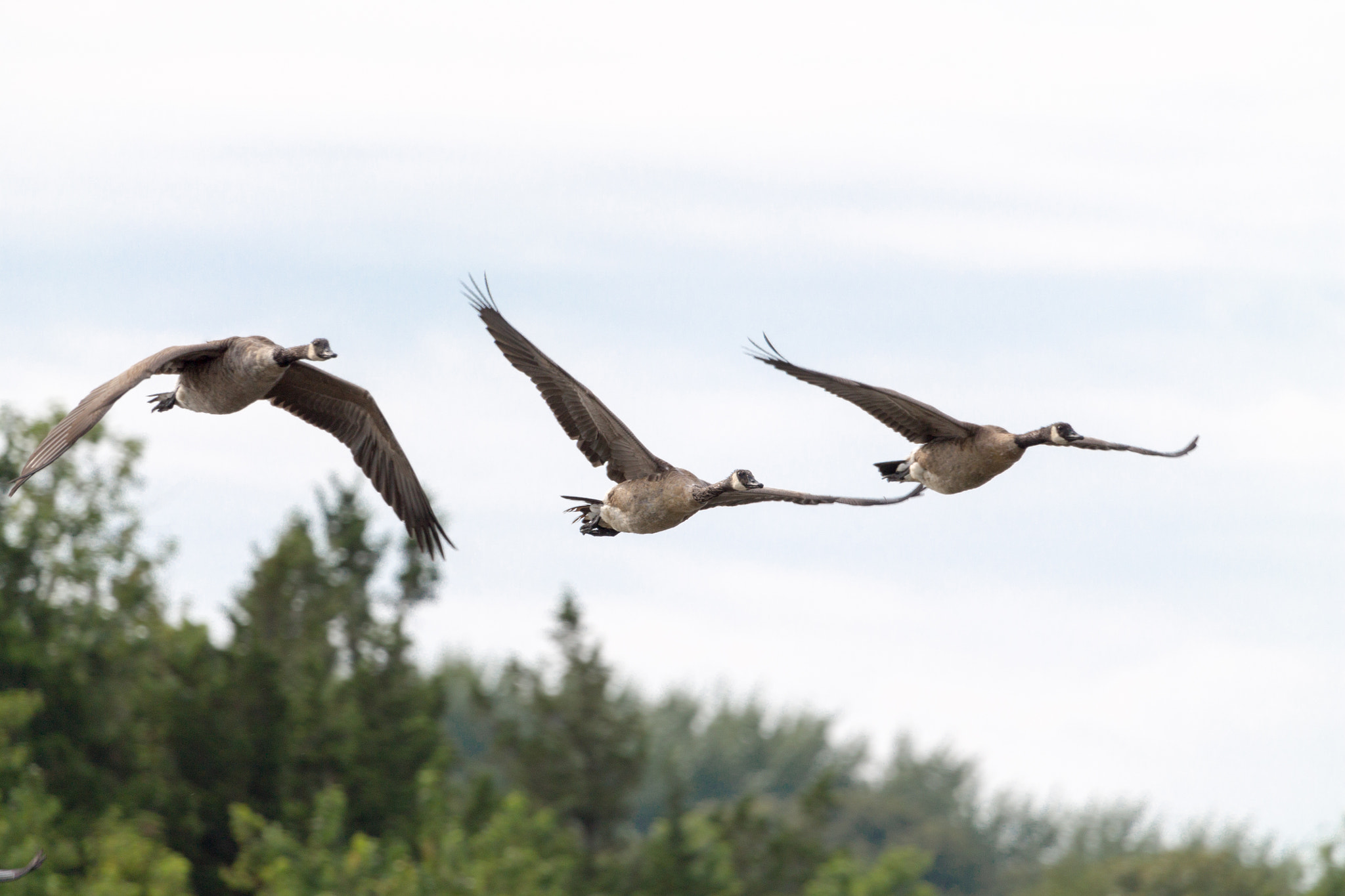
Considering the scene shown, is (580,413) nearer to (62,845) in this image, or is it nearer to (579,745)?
(62,845)

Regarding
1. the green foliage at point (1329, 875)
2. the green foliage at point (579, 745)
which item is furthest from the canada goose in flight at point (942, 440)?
the green foliage at point (1329, 875)

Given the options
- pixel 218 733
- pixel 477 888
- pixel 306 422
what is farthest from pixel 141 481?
pixel 306 422

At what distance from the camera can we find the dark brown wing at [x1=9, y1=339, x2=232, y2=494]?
10.8m

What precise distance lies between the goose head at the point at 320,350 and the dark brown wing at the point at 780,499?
2761 millimetres

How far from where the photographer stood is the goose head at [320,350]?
39.4 feet

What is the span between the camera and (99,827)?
38.7 metres

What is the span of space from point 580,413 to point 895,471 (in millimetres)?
2459

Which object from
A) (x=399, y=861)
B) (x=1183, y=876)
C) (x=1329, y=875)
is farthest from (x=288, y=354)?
(x=1183, y=876)

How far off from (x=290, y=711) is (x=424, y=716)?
481 centimetres

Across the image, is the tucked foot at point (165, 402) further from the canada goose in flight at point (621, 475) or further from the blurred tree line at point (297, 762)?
the blurred tree line at point (297, 762)

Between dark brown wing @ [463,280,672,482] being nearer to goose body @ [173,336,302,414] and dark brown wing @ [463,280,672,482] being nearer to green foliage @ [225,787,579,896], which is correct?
goose body @ [173,336,302,414]

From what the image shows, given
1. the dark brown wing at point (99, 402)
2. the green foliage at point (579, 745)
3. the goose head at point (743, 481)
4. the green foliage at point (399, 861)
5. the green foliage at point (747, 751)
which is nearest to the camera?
the dark brown wing at point (99, 402)

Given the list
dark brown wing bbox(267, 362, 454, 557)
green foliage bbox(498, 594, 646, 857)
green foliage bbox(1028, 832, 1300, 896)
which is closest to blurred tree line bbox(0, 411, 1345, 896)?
green foliage bbox(498, 594, 646, 857)

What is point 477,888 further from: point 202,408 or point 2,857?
point 202,408
